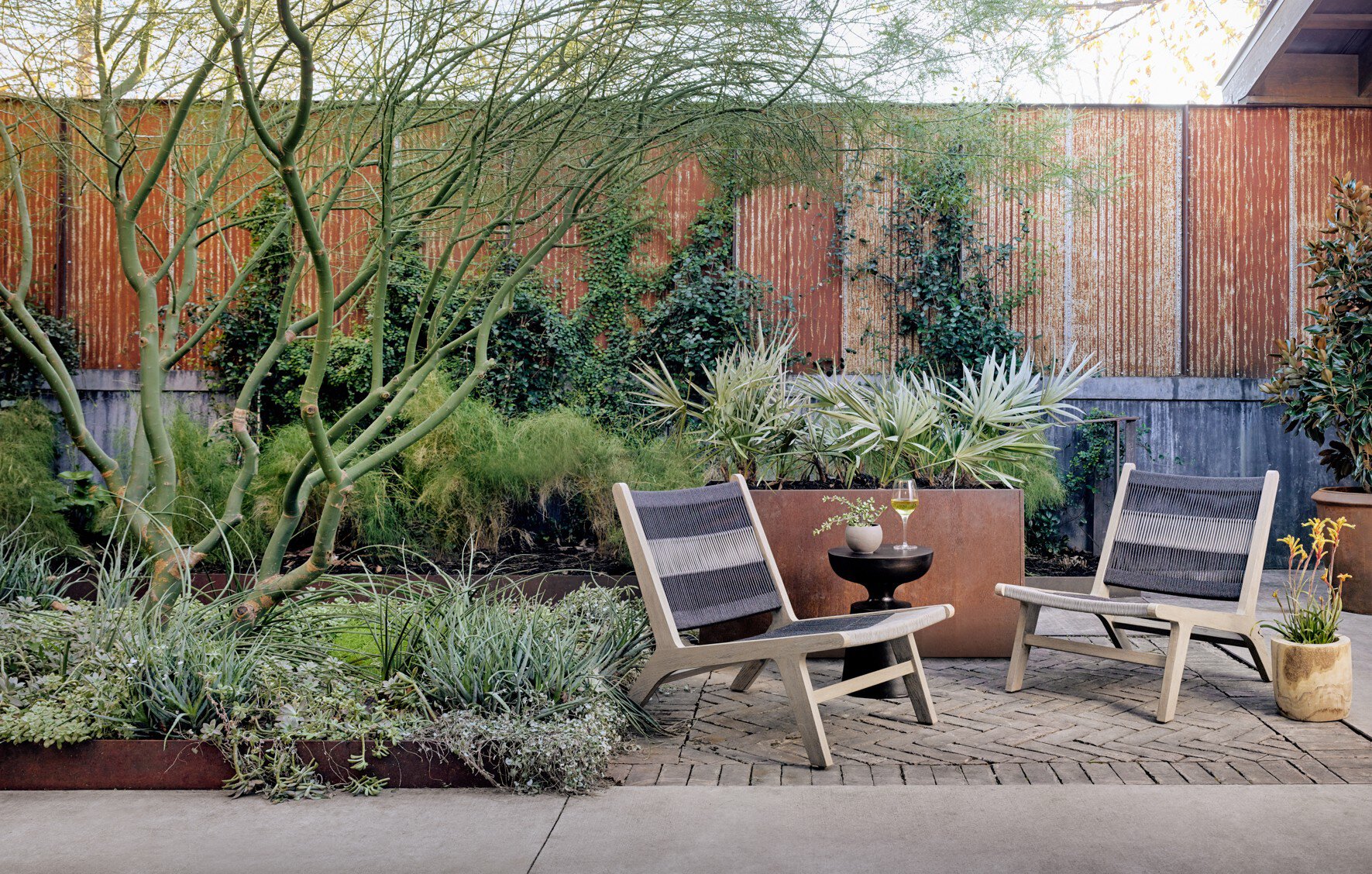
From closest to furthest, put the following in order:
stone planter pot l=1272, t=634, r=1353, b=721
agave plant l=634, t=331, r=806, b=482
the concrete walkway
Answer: the concrete walkway → stone planter pot l=1272, t=634, r=1353, b=721 → agave plant l=634, t=331, r=806, b=482

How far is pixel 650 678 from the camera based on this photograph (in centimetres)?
340

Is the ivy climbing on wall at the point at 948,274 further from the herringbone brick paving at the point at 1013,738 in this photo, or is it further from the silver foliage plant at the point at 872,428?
the herringbone brick paving at the point at 1013,738

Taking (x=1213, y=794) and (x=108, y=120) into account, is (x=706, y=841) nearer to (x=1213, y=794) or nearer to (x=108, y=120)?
(x=1213, y=794)

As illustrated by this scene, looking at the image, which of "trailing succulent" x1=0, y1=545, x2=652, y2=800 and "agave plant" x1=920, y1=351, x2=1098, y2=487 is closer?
"trailing succulent" x1=0, y1=545, x2=652, y2=800

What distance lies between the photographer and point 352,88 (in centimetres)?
424

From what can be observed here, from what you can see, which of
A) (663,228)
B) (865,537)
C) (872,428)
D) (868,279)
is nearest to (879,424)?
(872,428)

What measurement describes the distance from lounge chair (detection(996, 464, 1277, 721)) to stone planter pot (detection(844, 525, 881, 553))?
0.52 m

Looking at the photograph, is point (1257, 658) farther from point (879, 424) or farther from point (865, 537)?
point (879, 424)

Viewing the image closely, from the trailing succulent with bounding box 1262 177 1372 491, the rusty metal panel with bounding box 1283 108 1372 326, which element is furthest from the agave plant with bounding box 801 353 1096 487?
the rusty metal panel with bounding box 1283 108 1372 326

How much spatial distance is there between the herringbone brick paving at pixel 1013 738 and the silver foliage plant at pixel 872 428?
1102 mm

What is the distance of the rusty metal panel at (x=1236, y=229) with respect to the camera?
8.14m

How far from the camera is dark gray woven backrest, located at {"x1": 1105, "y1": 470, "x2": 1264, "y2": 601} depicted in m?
4.12

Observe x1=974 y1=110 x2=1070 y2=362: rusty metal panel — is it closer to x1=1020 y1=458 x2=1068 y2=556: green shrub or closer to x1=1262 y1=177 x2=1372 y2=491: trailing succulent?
x1=1020 y1=458 x2=1068 y2=556: green shrub

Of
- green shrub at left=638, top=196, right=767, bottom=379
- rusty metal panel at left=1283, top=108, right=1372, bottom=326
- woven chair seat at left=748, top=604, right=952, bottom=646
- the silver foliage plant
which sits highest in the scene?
rusty metal panel at left=1283, top=108, right=1372, bottom=326
